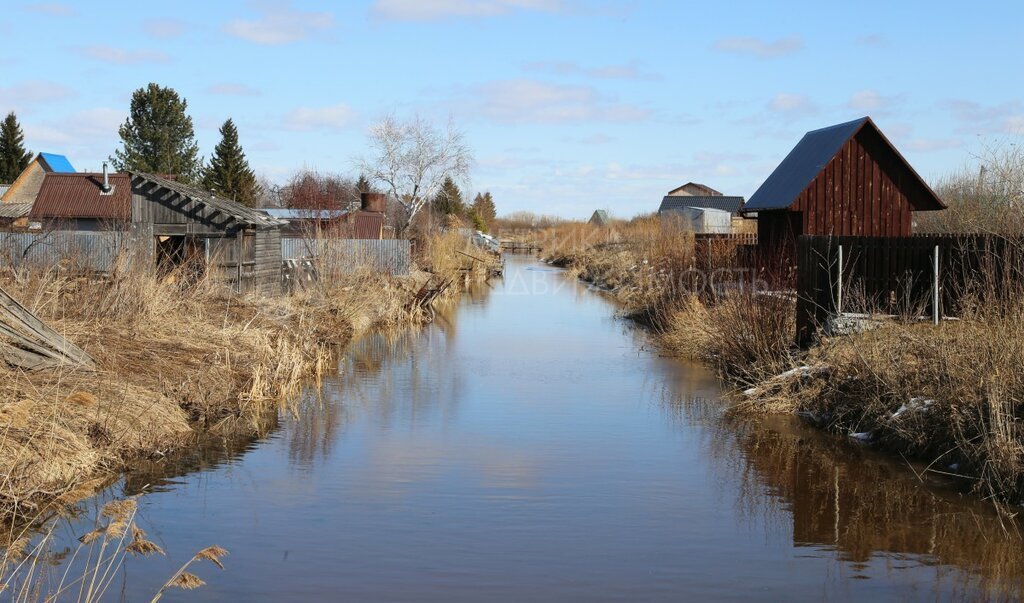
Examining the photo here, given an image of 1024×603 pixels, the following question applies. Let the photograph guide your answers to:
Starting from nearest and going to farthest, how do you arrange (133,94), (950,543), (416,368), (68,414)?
(950,543) < (68,414) < (416,368) < (133,94)

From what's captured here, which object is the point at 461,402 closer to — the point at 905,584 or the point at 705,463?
the point at 705,463

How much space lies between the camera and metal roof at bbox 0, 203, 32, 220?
5894 cm

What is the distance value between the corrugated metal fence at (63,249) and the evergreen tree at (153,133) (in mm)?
44040

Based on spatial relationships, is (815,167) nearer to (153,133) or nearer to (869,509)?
(869,509)

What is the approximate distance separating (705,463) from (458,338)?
13.8 m

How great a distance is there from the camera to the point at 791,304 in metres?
17.7

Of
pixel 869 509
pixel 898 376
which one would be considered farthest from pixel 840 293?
pixel 869 509

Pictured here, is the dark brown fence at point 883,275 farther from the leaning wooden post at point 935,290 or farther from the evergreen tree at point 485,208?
the evergreen tree at point 485,208

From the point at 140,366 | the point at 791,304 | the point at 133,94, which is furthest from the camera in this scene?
the point at 133,94

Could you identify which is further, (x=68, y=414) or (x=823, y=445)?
(x=823, y=445)

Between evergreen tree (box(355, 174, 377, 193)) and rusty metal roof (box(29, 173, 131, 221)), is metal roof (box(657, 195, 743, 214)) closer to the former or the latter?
evergreen tree (box(355, 174, 377, 193))

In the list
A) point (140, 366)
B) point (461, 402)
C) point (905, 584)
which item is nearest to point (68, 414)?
point (140, 366)

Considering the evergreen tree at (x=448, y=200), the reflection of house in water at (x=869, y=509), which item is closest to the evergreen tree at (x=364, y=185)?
the evergreen tree at (x=448, y=200)

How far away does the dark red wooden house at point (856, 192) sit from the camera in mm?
25359
